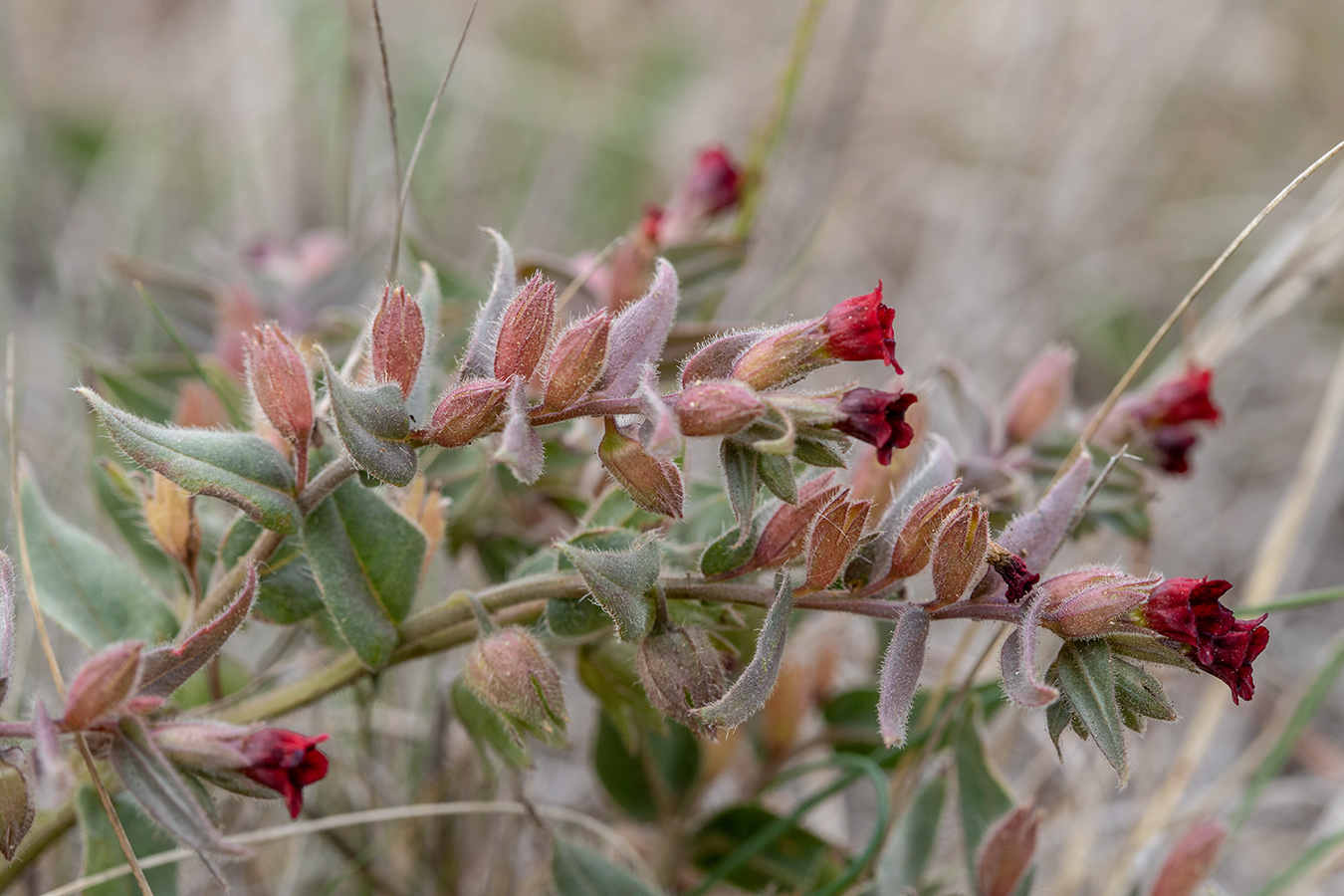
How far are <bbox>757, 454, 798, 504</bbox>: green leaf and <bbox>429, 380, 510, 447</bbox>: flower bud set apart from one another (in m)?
0.24

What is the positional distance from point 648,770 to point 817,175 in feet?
6.96

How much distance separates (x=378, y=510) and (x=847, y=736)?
91 centimetres

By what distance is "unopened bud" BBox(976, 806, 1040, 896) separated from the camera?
1372mm

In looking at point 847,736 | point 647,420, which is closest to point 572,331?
point 647,420

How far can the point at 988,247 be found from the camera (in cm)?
341

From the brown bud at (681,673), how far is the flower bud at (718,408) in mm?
257

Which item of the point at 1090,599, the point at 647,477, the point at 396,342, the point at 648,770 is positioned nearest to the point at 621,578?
the point at 647,477

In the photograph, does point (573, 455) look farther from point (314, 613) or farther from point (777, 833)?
point (777, 833)

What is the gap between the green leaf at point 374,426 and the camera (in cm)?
97

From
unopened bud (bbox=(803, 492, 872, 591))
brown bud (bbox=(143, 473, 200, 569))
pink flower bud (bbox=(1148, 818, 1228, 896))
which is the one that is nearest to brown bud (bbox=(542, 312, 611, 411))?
unopened bud (bbox=(803, 492, 872, 591))

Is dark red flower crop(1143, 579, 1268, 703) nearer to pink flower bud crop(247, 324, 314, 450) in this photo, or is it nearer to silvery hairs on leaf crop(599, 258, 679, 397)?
silvery hairs on leaf crop(599, 258, 679, 397)

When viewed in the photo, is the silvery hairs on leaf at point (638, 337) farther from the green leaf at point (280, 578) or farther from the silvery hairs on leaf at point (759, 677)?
the green leaf at point (280, 578)

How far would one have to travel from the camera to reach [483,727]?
4.35ft

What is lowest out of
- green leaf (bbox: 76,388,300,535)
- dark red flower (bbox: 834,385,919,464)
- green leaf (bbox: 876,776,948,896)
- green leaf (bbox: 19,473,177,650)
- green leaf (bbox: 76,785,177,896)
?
green leaf (bbox: 76,785,177,896)
